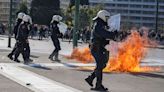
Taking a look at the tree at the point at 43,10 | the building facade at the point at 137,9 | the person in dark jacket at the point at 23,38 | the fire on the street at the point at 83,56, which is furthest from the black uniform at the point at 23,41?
the building facade at the point at 137,9

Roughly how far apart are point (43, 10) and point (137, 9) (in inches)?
1468

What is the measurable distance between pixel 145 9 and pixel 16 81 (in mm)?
117195

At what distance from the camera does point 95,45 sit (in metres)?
13.0

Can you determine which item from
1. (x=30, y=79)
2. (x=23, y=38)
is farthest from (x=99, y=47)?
(x=23, y=38)

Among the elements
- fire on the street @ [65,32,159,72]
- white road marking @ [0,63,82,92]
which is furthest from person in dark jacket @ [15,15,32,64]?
fire on the street @ [65,32,159,72]

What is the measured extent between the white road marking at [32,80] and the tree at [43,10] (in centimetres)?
8052

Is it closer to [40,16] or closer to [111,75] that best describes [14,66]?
[111,75]

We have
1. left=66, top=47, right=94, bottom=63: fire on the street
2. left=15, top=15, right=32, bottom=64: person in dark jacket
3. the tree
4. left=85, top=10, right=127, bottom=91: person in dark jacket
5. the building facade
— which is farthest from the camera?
the building facade

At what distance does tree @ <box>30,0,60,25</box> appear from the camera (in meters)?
98.2

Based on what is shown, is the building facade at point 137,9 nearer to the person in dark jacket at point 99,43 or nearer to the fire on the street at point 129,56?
the fire on the street at point 129,56

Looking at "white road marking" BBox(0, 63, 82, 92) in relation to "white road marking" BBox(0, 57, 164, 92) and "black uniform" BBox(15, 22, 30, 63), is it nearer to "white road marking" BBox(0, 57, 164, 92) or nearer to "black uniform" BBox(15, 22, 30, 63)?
"white road marking" BBox(0, 57, 164, 92)

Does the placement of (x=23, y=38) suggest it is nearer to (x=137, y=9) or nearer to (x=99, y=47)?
(x=99, y=47)

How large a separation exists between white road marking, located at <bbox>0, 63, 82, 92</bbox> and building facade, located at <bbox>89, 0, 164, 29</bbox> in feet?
353

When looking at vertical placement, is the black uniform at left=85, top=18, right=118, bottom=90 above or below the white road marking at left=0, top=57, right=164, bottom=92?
above
